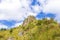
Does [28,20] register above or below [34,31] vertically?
above

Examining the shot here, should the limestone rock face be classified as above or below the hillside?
above

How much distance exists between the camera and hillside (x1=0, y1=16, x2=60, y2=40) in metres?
25.8

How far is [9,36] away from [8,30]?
2399 millimetres

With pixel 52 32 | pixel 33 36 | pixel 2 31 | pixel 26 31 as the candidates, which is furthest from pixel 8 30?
pixel 52 32

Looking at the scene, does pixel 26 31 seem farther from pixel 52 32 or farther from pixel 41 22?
pixel 52 32

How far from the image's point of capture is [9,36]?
30.6 meters

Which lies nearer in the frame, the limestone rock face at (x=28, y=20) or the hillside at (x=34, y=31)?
the hillside at (x=34, y=31)

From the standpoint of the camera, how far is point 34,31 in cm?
2736

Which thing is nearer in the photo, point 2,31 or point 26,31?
point 26,31

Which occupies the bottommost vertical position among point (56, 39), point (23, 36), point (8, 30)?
point (56, 39)

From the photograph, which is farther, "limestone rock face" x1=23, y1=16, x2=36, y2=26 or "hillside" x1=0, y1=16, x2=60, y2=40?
"limestone rock face" x1=23, y1=16, x2=36, y2=26

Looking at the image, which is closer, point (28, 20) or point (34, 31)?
point (34, 31)

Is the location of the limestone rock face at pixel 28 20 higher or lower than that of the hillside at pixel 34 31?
higher

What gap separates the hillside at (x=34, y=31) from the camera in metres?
25.8
